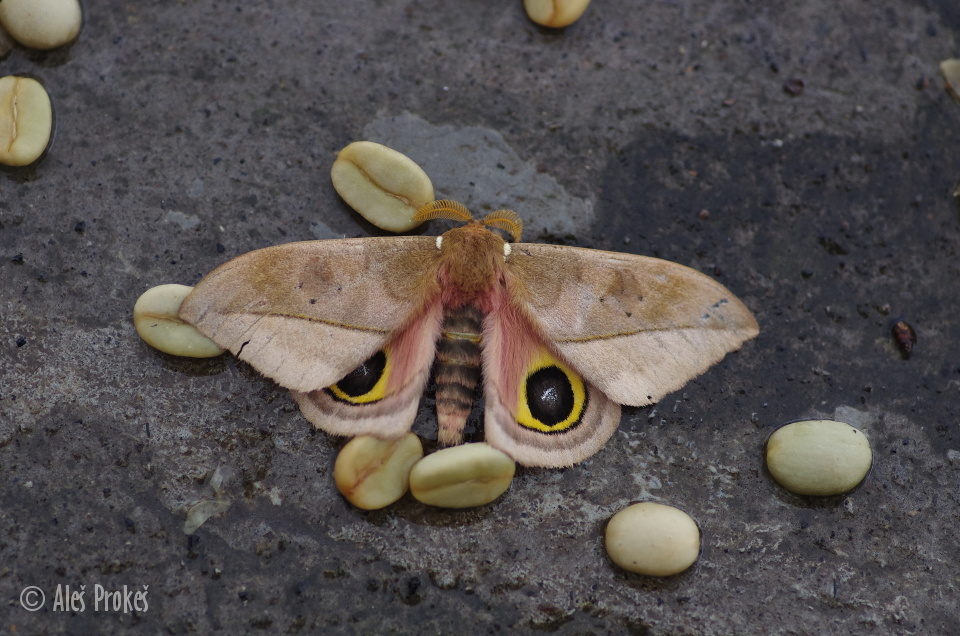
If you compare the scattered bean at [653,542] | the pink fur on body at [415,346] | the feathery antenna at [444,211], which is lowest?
the scattered bean at [653,542]

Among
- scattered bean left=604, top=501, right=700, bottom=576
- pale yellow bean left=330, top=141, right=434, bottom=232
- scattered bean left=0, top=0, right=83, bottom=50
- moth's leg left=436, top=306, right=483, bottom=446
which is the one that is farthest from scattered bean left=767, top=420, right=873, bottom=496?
scattered bean left=0, top=0, right=83, bottom=50

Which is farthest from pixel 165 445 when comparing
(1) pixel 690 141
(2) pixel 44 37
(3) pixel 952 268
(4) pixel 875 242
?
(3) pixel 952 268

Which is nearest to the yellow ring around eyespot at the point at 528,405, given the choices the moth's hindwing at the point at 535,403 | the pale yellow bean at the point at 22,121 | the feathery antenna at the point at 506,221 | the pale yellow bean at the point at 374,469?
the moth's hindwing at the point at 535,403

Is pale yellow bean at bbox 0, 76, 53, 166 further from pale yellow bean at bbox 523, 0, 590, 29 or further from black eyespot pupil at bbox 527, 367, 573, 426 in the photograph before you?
black eyespot pupil at bbox 527, 367, 573, 426

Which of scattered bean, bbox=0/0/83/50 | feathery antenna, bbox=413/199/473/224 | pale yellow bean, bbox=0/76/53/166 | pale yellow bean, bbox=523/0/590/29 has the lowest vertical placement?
pale yellow bean, bbox=0/76/53/166

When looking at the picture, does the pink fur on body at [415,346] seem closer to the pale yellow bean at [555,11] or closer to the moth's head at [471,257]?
the moth's head at [471,257]
